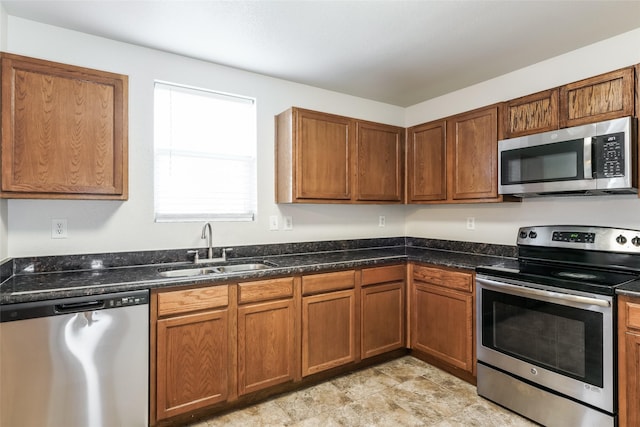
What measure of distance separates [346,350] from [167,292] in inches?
57.3

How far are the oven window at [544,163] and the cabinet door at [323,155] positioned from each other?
4.11ft

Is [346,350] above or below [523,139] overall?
below

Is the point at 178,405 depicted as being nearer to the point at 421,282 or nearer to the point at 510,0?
the point at 421,282

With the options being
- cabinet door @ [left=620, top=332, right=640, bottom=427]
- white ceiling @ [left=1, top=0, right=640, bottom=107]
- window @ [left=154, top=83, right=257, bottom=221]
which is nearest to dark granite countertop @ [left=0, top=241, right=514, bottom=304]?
window @ [left=154, top=83, right=257, bottom=221]

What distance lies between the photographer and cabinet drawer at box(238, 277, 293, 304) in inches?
91.5

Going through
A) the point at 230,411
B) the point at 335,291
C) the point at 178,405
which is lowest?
the point at 230,411

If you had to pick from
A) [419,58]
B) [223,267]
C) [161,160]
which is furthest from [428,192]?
[161,160]

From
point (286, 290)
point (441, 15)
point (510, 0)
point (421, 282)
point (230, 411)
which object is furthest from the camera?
point (421, 282)

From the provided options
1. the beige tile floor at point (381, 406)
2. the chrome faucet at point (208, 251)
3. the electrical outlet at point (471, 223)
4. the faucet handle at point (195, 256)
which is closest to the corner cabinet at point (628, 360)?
the beige tile floor at point (381, 406)

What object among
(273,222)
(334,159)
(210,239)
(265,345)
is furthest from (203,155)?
(265,345)

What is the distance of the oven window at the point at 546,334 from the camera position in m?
1.95

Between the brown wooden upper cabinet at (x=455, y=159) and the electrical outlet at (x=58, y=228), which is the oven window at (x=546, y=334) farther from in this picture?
the electrical outlet at (x=58, y=228)

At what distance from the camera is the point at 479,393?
2.51m

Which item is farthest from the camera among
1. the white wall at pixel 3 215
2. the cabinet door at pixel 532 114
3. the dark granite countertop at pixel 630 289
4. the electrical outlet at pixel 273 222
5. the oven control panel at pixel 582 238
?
the electrical outlet at pixel 273 222
